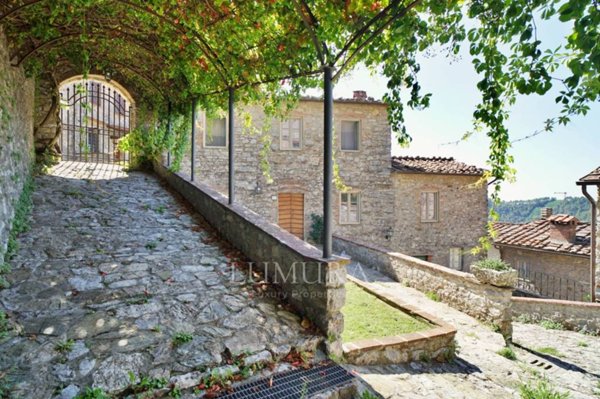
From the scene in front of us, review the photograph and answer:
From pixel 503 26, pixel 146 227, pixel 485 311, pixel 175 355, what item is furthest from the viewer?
pixel 485 311

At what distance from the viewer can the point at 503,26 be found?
2.23 m

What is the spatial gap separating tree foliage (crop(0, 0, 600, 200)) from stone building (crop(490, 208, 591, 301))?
10822 millimetres

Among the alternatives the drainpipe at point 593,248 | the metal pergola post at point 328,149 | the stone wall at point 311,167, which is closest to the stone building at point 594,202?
the drainpipe at point 593,248

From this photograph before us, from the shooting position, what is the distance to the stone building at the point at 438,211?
44.1ft

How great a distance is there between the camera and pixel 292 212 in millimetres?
12570

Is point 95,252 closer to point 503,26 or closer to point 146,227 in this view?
point 146,227

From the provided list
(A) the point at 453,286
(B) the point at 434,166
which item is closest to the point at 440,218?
(B) the point at 434,166

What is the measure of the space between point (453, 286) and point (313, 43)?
5216mm

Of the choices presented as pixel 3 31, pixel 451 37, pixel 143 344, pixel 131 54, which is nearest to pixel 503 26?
pixel 451 37

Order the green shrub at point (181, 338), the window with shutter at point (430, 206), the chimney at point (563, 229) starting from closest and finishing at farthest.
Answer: the green shrub at point (181, 338)
the chimney at point (563, 229)
the window with shutter at point (430, 206)

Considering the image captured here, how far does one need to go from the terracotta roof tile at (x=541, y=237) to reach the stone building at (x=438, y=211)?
1379 mm

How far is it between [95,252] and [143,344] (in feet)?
7.05

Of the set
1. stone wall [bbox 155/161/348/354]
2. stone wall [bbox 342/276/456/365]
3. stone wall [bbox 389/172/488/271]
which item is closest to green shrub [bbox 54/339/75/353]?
stone wall [bbox 155/161/348/354]

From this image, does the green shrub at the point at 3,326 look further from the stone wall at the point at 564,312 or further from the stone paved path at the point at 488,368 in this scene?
the stone wall at the point at 564,312
